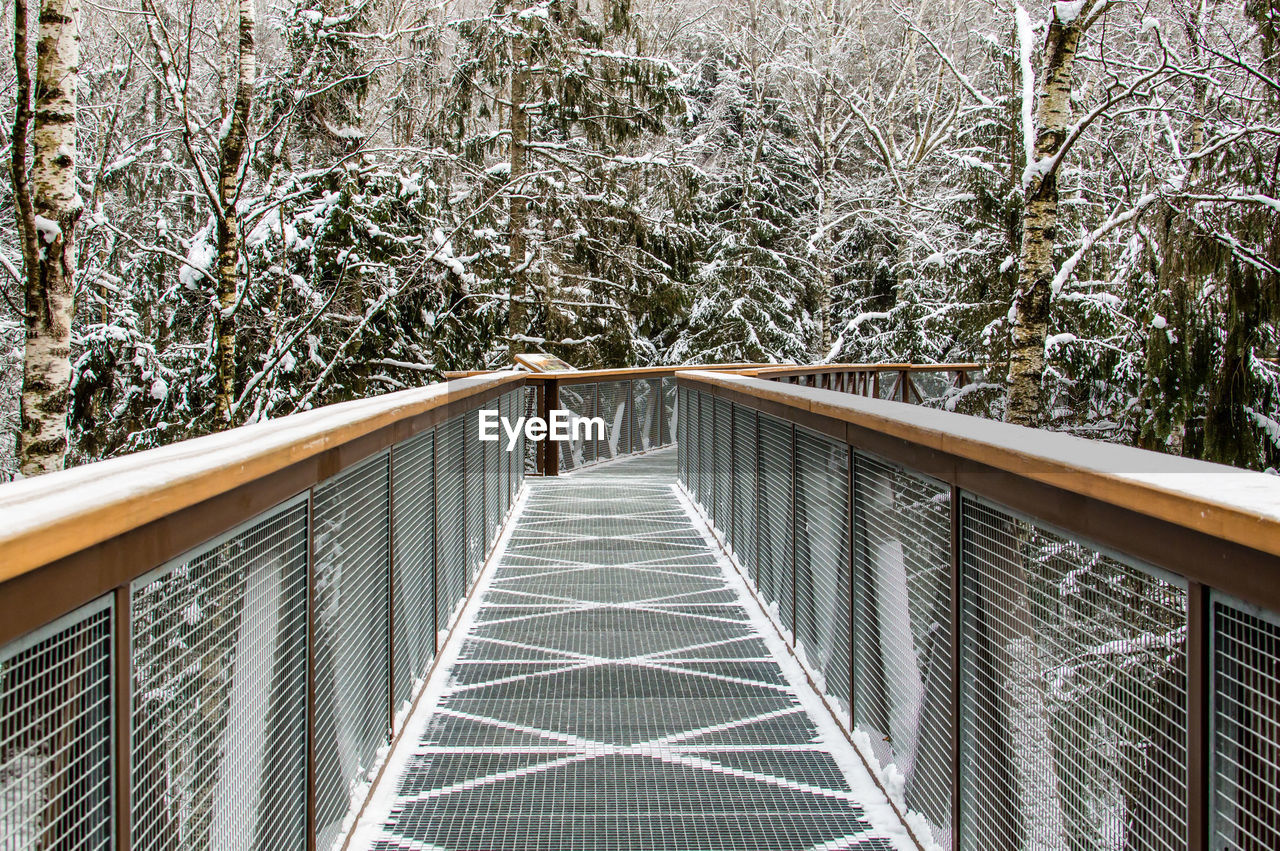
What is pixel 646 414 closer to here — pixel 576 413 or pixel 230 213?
pixel 576 413

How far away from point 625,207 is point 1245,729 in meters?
23.3

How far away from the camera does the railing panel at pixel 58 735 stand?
1.50 metres

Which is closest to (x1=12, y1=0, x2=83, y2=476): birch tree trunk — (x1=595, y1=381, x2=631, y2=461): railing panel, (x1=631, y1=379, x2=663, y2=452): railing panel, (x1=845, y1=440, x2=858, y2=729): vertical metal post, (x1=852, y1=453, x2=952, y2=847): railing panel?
(x1=845, y1=440, x2=858, y2=729): vertical metal post

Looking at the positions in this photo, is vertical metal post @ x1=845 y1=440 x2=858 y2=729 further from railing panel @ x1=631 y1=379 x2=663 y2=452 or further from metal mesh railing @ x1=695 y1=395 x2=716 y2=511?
railing panel @ x1=631 y1=379 x2=663 y2=452

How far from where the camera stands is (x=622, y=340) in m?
25.4

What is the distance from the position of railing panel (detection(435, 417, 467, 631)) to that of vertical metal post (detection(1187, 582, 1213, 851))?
4.11 metres

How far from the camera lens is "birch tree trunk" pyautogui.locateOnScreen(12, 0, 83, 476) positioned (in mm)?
8039

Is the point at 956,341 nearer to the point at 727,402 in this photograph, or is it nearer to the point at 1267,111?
the point at 1267,111

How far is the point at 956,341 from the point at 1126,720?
24.2 metres

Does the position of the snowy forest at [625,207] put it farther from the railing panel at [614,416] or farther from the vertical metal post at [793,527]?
the vertical metal post at [793,527]

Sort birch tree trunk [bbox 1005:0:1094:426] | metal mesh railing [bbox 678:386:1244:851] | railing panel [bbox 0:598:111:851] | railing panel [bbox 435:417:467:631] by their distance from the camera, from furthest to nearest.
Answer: birch tree trunk [bbox 1005:0:1094:426]
railing panel [bbox 435:417:467:631]
metal mesh railing [bbox 678:386:1244:851]
railing panel [bbox 0:598:111:851]

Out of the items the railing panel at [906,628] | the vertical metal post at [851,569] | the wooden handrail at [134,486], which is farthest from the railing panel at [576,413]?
the wooden handrail at [134,486]

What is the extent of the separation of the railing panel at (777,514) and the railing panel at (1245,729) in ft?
12.2

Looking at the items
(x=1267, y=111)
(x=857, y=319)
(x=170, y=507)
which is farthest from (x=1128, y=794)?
(x=857, y=319)
